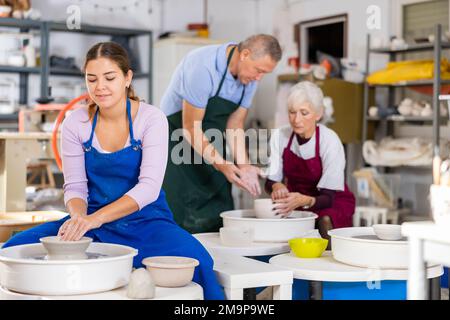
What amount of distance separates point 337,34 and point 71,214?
186 inches

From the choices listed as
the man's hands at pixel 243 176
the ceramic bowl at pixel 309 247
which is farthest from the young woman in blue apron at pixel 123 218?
the man's hands at pixel 243 176

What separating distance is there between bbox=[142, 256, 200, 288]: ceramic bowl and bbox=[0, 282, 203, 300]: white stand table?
0.05 feet

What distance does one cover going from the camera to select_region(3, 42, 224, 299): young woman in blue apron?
190 cm

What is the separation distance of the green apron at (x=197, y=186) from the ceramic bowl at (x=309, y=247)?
3.25 ft

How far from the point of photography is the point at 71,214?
2.03m

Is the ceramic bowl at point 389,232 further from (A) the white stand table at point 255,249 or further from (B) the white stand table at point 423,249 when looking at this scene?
(B) the white stand table at point 423,249

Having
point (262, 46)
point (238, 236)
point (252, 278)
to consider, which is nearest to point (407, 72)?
point (262, 46)

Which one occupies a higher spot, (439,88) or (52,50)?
(52,50)

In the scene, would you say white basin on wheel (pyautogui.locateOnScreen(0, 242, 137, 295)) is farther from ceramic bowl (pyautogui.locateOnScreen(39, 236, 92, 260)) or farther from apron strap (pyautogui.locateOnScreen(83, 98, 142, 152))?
apron strap (pyautogui.locateOnScreen(83, 98, 142, 152))

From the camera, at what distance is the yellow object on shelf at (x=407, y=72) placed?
16.4ft

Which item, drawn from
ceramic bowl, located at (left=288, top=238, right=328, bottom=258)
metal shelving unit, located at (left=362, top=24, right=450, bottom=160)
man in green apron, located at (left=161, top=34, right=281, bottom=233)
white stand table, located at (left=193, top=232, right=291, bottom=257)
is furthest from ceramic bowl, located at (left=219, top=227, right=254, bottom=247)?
metal shelving unit, located at (left=362, top=24, right=450, bottom=160)

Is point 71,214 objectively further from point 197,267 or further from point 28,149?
point 28,149
